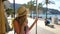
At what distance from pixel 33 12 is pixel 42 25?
111mm

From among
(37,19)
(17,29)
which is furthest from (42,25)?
(17,29)

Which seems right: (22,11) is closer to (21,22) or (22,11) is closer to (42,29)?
(21,22)

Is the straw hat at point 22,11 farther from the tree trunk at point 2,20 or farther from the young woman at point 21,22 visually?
the tree trunk at point 2,20

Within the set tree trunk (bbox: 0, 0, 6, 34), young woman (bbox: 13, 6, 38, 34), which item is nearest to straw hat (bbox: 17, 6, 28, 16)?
young woman (bbox: 13, 6, 38, 34)

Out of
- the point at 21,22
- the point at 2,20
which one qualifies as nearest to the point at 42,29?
the point at 21,22

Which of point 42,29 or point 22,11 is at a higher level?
point 22,11

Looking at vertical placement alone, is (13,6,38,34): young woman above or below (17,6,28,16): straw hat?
below

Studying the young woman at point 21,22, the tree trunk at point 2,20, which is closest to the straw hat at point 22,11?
the young woman at point 21,22

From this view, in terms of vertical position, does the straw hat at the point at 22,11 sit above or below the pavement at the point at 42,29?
above

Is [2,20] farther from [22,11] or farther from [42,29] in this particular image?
[42,29]

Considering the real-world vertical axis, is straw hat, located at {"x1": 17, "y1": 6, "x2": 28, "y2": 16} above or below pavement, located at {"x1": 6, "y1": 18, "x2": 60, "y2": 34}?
above

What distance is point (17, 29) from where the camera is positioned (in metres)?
0.83

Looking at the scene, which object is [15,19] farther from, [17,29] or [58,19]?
[58,19]

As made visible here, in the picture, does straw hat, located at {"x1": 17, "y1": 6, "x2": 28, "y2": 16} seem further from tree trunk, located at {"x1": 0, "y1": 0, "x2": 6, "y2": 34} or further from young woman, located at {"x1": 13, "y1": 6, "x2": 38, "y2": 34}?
tree trunk, located at {"x1": 0, "y1": 0, "x2": 6, "y2": 34}
